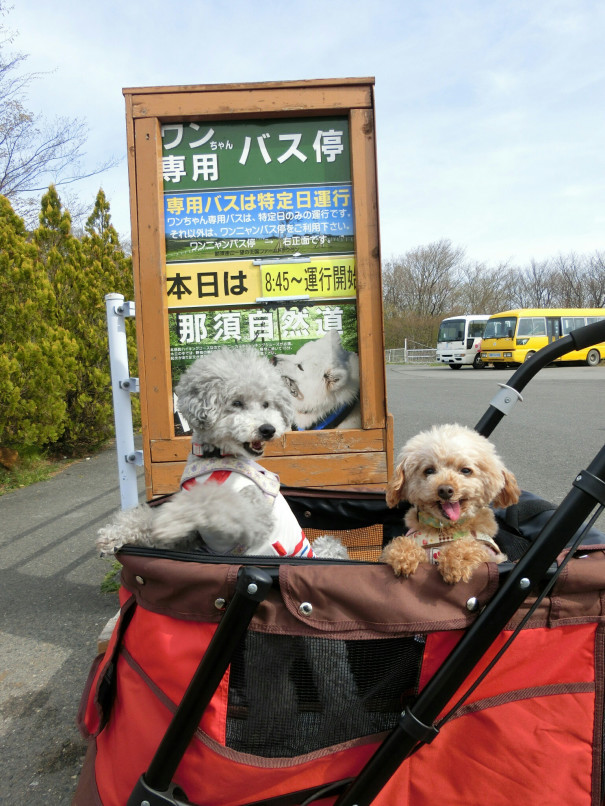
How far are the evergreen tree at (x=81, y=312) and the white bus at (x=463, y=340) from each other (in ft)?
78.3

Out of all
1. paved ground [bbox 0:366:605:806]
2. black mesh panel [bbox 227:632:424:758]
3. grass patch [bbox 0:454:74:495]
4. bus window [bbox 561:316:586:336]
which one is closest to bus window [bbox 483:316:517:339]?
bus window [bbox 561:316:586:336]

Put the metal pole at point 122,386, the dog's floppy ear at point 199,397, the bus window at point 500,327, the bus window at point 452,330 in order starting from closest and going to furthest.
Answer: the dog's floppy ear at point 199,397 < the metal pole at point 122,386 < the bus window at point 500,327 < the bus window at point 452,330

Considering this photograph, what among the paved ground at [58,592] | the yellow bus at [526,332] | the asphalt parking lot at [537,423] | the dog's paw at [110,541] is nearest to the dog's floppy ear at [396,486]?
the dog's paw at [110,541]

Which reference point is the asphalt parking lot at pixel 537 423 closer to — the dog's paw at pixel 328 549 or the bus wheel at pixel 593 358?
the dog's paw at pixel 328 549

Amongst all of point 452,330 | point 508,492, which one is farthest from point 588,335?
point 452,330

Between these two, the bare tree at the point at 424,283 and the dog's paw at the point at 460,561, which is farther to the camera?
the bare tree at the point at 424,283

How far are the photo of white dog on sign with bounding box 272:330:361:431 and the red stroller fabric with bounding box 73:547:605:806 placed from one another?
153cm

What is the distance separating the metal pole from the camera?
3168mm

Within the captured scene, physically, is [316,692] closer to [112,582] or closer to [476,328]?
[112,582]

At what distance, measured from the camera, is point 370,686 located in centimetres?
137

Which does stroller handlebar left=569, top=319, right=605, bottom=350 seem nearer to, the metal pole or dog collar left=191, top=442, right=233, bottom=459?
dog collar left=191, top=442, right=233, bottom=459

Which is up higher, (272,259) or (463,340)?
(463,340)

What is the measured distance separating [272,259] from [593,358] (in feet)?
91.1

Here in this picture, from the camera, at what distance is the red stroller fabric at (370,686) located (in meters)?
1.30
